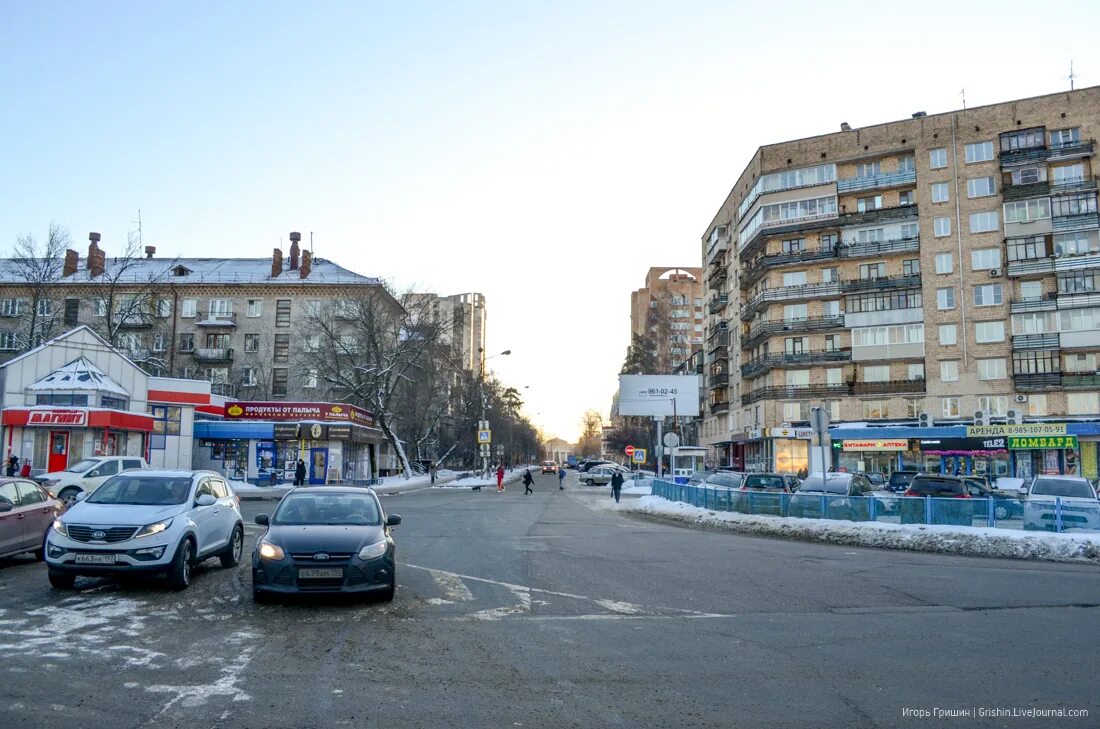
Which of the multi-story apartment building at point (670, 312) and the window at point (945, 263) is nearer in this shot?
the window at point (945, 263)

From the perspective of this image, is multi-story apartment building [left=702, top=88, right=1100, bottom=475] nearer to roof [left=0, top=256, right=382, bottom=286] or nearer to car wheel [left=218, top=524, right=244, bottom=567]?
roof [left=0, top=256, right=382, bottom=286]

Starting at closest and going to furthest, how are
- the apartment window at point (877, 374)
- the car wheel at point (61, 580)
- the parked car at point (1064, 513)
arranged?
the car wheel at point (61, 580) → the parked car at point (1064, 513) → the apartment window at point (877, 374)

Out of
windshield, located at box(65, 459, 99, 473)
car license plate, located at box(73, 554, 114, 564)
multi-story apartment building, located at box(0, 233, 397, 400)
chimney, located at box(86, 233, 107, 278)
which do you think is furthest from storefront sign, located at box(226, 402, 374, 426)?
car license plate, located at box(73, 554, 114, 564)

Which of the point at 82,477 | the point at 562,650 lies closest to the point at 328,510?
the point at 562,650

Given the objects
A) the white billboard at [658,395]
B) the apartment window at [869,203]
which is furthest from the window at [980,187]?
the white billboard at [658,395]

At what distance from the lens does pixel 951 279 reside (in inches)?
2197

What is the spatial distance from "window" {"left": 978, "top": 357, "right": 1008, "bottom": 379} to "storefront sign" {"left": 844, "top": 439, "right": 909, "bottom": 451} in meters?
6.81

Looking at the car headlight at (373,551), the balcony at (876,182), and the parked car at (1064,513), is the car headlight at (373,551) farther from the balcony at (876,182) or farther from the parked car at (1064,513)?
the balcony at (876,182)

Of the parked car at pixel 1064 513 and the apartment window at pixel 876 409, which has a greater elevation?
the apartment window at pixel 876 409

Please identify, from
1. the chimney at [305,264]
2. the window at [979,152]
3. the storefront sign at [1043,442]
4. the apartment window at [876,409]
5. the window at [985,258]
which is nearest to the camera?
the storefront sign at [1043,442]

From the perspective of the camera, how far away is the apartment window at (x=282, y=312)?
227 ft

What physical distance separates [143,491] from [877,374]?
179 feet

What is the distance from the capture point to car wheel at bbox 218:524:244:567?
12.8 m

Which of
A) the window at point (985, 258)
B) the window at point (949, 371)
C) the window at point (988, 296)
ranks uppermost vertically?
the window at point (985, 258)
